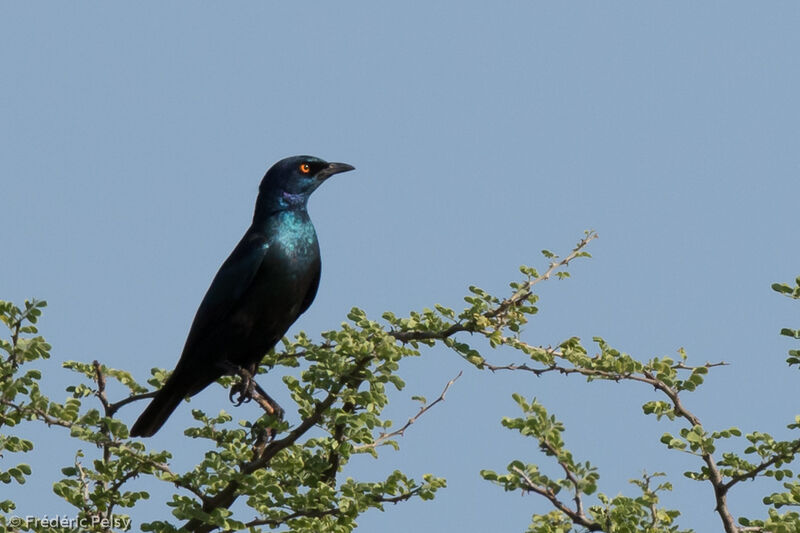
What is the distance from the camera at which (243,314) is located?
21.9 ft

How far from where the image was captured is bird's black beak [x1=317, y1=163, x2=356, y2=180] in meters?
7.57

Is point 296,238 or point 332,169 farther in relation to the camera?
point 332,169

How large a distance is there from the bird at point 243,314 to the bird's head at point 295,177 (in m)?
0.39

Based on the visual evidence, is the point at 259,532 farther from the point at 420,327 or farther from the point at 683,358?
the point at 683,358

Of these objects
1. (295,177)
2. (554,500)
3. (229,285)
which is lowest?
(554,500)

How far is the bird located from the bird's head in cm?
39

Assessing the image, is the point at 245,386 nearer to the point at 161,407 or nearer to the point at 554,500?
the point at 161,407

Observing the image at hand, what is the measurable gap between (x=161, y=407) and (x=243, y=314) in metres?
0.77

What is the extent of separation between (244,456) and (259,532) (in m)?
0.57

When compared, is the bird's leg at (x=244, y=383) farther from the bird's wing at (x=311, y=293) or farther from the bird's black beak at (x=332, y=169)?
the bird's black beak at (x=332, y=169)

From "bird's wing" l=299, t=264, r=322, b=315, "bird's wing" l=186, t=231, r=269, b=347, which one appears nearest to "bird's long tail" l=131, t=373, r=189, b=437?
"bird's wing" l=186, t=231, r=269, b=347

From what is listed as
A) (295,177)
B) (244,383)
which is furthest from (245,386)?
(295,177)

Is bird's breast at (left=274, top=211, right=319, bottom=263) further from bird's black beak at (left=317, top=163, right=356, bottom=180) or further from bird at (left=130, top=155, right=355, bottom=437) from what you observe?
bird's black beak at (left=317, top=163, right=356, bottom=180)

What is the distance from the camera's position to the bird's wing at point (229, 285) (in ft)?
22.0
